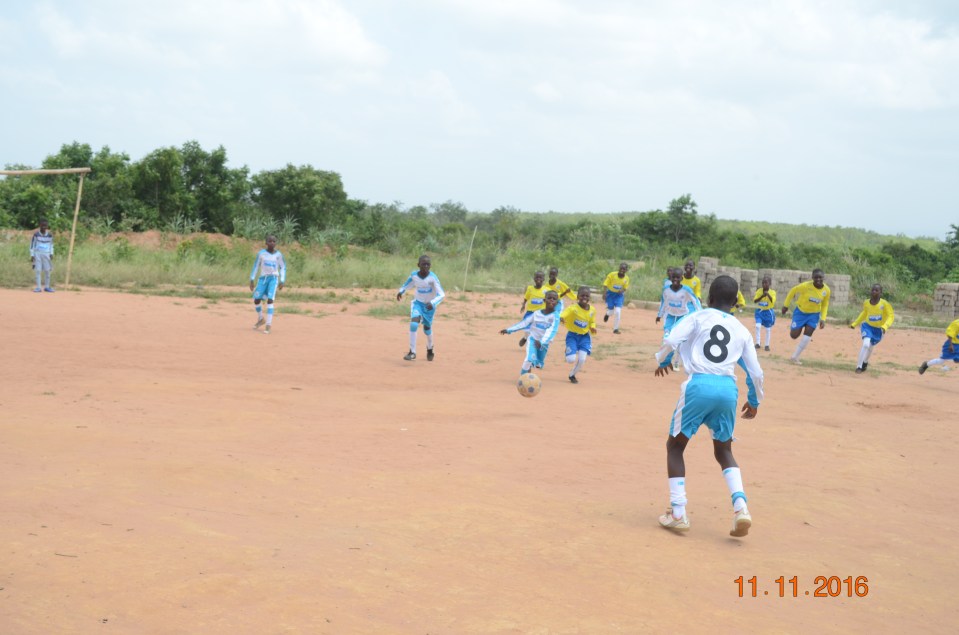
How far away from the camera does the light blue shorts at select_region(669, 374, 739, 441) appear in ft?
19.3

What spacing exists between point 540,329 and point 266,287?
6.31 meters

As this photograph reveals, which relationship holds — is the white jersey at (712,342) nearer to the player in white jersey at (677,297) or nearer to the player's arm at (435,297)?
the player's arm at (435,297)

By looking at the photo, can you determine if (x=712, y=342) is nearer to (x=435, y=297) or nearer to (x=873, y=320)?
(x=435, y=297)

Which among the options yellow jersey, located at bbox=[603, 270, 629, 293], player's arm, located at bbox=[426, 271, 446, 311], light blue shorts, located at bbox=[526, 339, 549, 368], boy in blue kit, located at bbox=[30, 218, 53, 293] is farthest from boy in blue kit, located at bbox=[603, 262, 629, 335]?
boy in blue kit, located at bbox=[30, 218, 53, 293]

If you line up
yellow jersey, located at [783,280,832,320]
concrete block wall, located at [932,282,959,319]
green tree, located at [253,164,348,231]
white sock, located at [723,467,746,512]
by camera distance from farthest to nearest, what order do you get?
green tree, located at [253,164,348,231]
concrete block wall, located at [932,282,959,319]
yellow jersey, located at [783,280,832,320]
white sock, located at [723,467,746,512]

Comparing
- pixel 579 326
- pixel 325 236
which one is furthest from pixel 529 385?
pixel 325 236

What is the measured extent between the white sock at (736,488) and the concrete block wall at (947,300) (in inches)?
963

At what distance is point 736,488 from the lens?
5.93m

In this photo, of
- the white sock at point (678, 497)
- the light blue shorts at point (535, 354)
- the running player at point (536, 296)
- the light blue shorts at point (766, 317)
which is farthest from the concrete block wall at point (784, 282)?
the white sock at point (678, 497)

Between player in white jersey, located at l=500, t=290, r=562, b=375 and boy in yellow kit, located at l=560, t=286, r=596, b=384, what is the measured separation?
35 cm

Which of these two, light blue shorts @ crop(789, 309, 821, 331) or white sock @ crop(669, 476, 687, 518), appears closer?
white sock @ crop(669, 476, 687, 518)

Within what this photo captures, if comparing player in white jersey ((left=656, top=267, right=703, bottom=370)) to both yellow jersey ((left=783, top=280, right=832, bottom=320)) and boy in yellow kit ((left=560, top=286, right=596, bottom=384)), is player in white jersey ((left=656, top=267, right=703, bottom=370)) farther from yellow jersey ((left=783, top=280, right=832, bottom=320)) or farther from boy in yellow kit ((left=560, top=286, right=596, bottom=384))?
yellow jersey ((left=783, top=280, right=832, bottom=320))

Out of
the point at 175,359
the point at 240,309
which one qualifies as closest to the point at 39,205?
the point at 240,309

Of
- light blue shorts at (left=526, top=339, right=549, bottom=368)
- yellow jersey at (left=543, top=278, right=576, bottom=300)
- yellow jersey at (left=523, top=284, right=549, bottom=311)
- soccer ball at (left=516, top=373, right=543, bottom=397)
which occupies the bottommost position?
soccer ball at (left=516, top=373, right=543, bottom=397)
